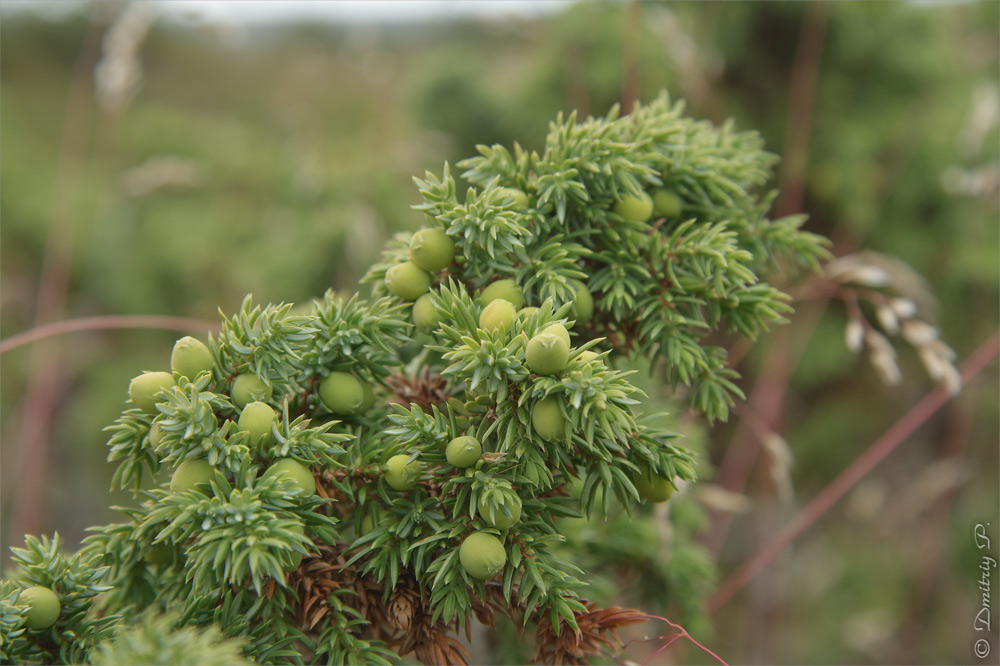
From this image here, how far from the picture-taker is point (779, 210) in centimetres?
186

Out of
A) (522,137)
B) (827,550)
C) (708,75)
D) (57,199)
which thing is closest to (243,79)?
(57,199)

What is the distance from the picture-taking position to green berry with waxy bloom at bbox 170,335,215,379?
59 centimetres

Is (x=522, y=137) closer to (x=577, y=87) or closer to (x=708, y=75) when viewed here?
(x=577, y=87)

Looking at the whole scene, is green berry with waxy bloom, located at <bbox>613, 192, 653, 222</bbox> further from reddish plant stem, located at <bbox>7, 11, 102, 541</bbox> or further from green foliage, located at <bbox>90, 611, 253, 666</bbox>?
reddish plant stem, located at <bbox>7, 11, 102, 541</bbox>

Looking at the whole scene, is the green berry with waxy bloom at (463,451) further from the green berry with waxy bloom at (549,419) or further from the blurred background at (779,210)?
the blurred background at (779,210)

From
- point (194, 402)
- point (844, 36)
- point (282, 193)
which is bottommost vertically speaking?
point (194, 402)

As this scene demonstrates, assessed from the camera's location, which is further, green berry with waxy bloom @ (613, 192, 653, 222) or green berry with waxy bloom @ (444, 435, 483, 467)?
green berry with waxy bloom @ (613, 192, 653, 222)

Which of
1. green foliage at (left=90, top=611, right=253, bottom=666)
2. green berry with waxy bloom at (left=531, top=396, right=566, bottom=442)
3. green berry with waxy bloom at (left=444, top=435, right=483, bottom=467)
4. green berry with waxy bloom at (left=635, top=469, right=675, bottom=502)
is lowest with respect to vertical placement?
green foliage at (left=90, top=611, right=253, bottom=666)

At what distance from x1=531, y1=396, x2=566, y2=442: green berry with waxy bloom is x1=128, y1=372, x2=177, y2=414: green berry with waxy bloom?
0.32 metres

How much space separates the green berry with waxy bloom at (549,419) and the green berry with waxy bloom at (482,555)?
0.10 metres

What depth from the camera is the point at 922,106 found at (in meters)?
2.00

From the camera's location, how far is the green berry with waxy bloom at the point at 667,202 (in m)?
0.72

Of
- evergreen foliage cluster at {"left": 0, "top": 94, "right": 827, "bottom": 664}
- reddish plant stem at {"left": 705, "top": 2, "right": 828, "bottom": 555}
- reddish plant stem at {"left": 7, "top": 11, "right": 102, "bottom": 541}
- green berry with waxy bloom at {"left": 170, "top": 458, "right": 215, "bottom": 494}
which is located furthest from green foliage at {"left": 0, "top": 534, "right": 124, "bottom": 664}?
reddish plant stem at {"left": 705, "top": 2, "right": 828, "bottom": 555}

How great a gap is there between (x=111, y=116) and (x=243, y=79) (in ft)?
3.85
